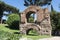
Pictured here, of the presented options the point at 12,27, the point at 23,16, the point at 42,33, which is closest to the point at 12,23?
the point at 12,27

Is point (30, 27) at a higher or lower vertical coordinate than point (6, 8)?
lower

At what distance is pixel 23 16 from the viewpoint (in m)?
36.9

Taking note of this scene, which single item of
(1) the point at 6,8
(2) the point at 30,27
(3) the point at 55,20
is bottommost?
(2) the point at 30,27

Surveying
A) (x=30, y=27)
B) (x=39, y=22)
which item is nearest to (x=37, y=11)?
(x=39, y=22)

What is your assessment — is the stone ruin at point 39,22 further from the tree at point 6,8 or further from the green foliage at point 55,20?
the tree at point 6,8

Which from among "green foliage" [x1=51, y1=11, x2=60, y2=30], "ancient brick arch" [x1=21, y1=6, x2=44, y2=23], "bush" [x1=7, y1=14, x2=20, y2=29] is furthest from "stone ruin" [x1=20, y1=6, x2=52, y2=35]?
"bush" [x1=7, y1=14, x2=20, y2=29]

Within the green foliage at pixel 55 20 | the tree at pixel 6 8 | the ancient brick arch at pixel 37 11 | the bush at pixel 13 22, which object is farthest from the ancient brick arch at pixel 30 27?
the tree at pixel 6 8

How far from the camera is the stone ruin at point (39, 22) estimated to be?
35.5m

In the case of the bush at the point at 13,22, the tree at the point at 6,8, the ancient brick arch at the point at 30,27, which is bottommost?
the ancient brick arch at the point at 30,27

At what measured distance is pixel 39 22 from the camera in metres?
36.2

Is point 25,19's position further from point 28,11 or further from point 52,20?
point 52,20

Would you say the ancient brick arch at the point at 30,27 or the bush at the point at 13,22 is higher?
the bush at the point at 13,22

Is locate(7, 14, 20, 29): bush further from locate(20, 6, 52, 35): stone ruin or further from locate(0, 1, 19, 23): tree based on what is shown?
locate(0, 1, 19, 23): tree

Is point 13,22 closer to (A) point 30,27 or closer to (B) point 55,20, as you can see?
(B) point 55,20
